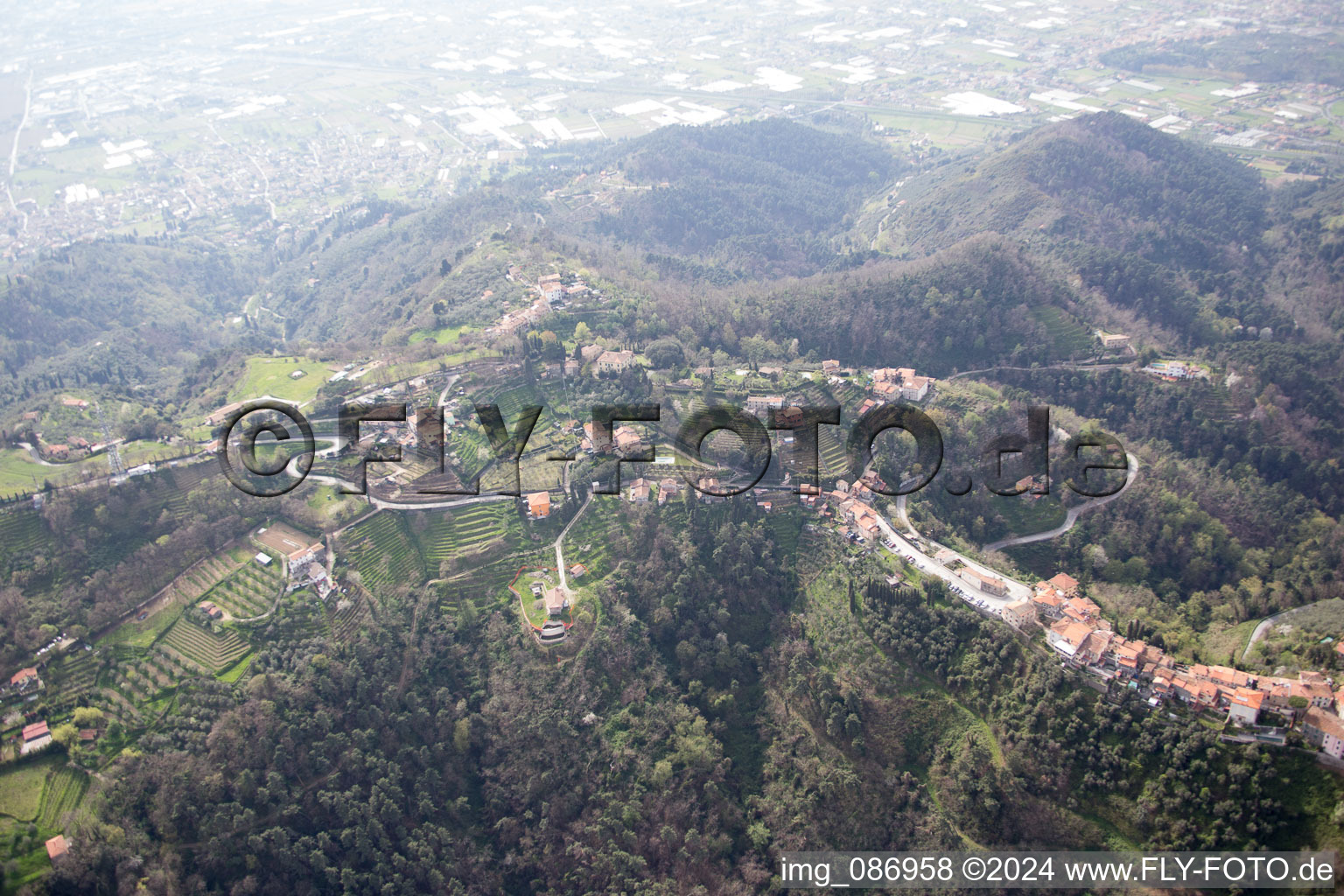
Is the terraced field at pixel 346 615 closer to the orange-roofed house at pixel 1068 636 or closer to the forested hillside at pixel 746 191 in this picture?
the orange-roofed house at pixel 1068 636

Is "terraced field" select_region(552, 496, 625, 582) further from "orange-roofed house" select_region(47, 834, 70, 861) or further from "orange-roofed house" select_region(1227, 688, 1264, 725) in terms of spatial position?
"orange-roofed house" select_region(1227, 688, 1264, 725)

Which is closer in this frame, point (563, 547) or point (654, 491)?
point (563, 547)

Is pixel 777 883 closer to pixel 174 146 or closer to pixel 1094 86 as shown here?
pixel 1094 86

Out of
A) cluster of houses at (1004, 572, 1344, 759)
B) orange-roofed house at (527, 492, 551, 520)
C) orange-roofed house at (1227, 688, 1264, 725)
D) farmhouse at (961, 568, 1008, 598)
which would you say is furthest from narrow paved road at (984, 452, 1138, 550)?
orange-roofed house at (527, 492, 551, 520)

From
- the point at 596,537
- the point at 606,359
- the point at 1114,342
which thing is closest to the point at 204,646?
the point at 596,537

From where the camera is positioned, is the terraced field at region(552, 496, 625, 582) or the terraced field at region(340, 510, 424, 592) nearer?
the terraced field at region(340, 510, 424, 592)

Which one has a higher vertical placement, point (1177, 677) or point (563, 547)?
point (1177, 677)

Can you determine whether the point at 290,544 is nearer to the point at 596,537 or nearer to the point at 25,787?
the point at 25,787
